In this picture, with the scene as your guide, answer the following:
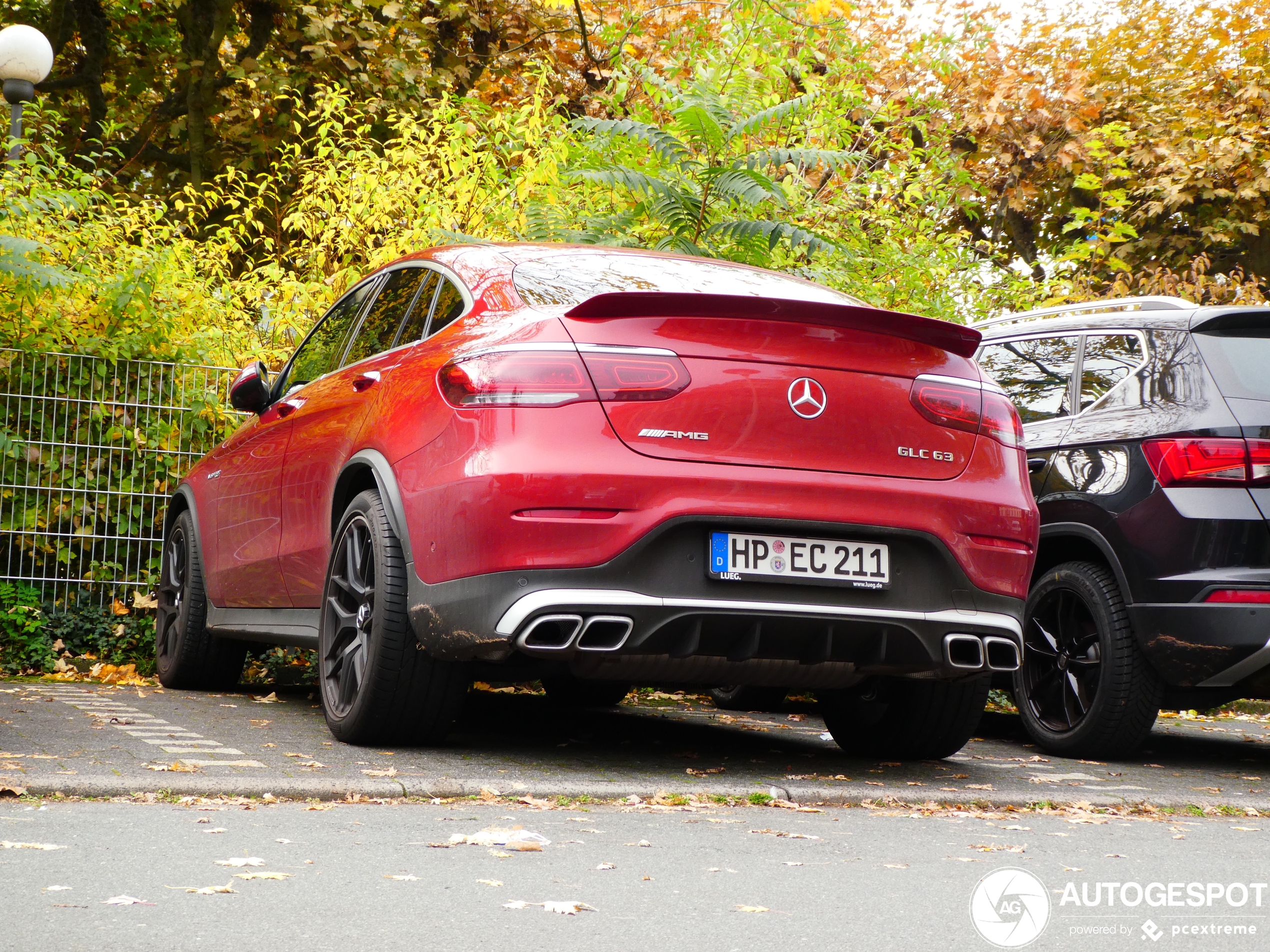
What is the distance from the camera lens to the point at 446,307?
5074mm

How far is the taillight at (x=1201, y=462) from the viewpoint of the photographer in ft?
17.9

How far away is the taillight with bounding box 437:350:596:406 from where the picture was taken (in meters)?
4.29

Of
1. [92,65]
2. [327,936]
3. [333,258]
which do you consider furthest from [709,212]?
[92,65]

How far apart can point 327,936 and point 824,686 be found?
250cm

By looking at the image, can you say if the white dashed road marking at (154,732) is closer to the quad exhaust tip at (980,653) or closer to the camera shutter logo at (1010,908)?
the quad exhaust tip at (980,653)

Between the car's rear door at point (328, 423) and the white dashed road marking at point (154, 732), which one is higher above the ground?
the car's rear door at point (328, 423)

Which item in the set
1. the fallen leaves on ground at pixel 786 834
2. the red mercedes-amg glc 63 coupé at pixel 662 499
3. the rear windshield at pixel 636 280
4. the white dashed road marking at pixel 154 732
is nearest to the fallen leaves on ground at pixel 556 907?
the fallen leaves on ground at pixel 786 834

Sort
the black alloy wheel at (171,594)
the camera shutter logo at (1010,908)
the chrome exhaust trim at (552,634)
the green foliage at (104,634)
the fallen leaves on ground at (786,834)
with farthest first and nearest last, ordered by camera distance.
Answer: the green foliage at (104,634) → the black alloy wheel at (171,594) → the chrome exhaust trim at (552,634) → the fallen leaves on ground at (786,834) → the camera shutter logo at (1010,908)

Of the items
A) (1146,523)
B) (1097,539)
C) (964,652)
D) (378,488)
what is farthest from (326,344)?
(1146,523)

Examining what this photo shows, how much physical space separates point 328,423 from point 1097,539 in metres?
3.03

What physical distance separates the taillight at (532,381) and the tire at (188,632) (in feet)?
9.70

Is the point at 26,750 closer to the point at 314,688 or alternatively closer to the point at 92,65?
the point at 314,688

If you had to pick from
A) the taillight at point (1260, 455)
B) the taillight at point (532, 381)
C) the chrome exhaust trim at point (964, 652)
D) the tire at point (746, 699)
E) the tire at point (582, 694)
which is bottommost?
the tire at point (746, 699)

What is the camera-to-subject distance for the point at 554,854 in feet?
11.2
